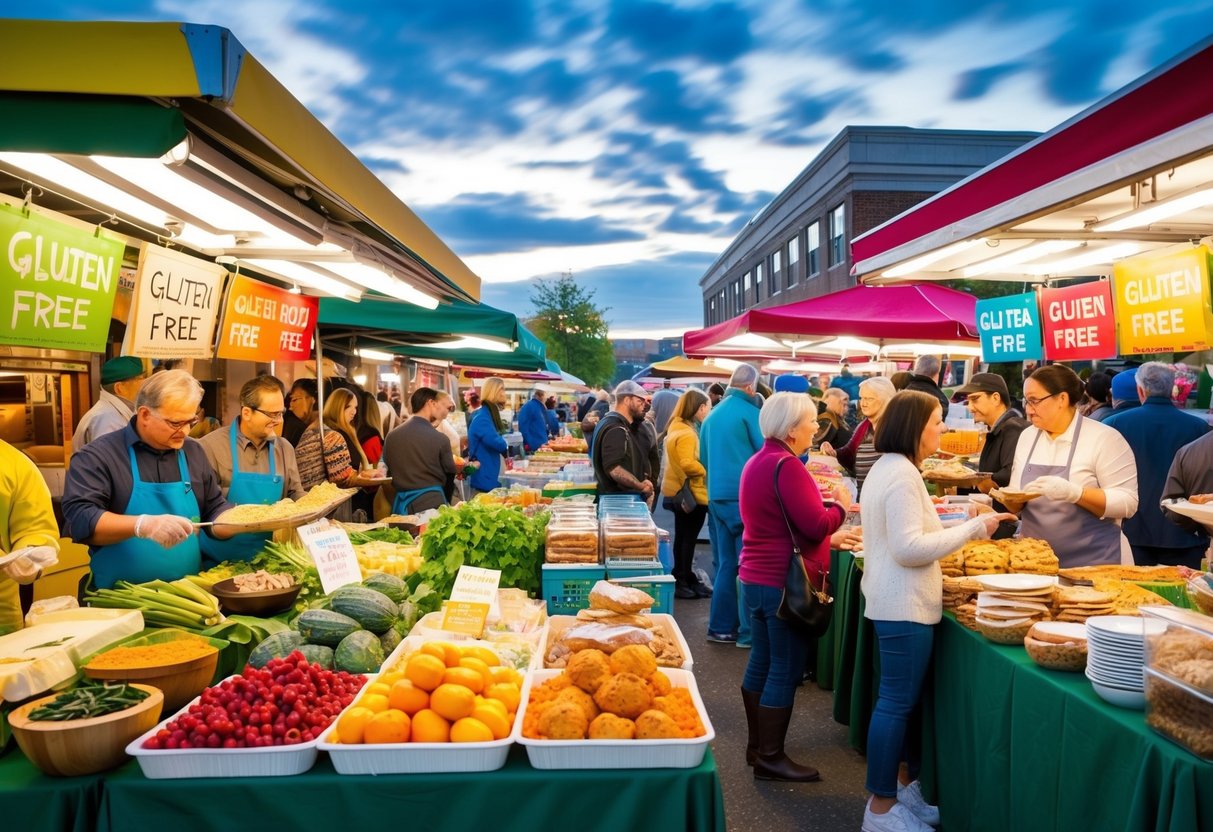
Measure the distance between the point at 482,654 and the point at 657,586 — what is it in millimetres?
1565

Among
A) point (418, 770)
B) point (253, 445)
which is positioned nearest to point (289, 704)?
point (418, 770)

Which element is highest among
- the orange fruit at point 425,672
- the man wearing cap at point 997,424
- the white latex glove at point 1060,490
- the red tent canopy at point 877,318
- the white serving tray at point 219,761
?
the red tent canopy at point 877,318

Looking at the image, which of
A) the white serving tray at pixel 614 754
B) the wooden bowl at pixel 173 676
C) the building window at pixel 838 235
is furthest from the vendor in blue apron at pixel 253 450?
the building window at pixel 838 235

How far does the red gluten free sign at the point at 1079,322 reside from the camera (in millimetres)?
4840

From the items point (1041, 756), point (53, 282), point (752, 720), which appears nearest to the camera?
point (1041, 756)

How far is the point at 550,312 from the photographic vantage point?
140 feet

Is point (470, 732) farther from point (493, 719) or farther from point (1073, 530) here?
point (1073, 530)

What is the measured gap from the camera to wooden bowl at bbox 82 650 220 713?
8.41 ft

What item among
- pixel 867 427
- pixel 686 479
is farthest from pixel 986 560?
pixel 686 479

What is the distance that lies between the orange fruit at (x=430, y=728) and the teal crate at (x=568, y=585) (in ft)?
6.46

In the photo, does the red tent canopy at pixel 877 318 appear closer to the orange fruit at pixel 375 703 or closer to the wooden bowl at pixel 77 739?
the orange fruit at pixel 375 703

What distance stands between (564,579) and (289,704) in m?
2.09

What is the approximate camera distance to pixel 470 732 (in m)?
2.35

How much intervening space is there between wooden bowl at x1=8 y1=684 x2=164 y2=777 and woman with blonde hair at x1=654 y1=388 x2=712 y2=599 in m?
6.25
